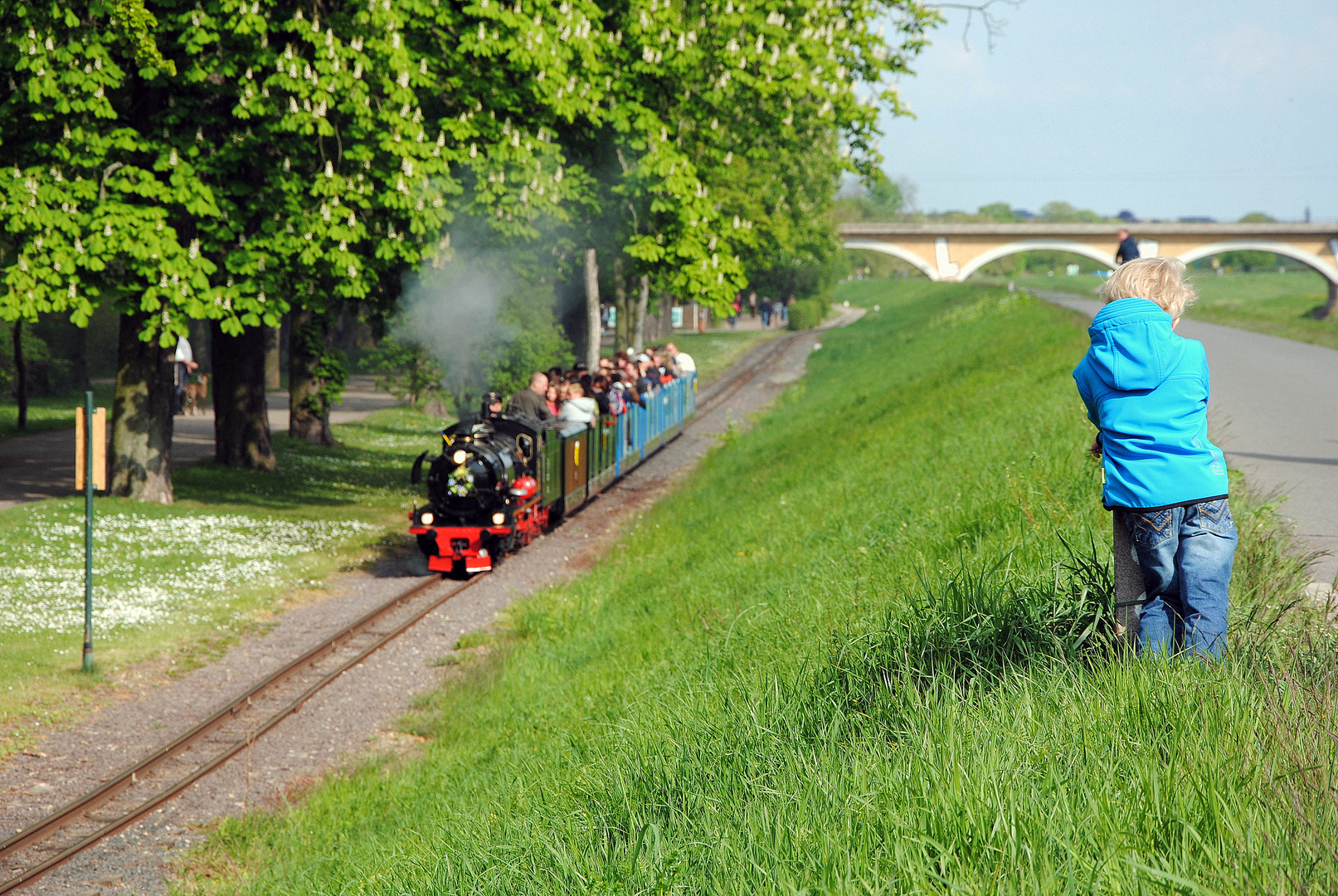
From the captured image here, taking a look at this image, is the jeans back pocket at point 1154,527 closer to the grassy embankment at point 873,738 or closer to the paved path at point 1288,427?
the grassy embankment at point 873,738

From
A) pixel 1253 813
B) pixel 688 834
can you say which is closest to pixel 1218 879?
pixel 1253 813

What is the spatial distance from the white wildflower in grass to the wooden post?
34.2 feet

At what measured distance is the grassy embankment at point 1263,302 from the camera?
34.1 metres

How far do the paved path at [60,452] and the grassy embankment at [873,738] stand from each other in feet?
37.1

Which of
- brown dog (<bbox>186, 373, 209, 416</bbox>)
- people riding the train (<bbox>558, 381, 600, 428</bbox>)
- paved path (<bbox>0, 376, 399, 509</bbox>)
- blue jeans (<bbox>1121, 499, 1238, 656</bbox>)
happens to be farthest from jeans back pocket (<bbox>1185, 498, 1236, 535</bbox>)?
brown dog (<bbox>186, 373, 209, 416</bbox>)

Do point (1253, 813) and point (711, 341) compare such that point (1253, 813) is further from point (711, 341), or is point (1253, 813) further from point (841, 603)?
point (711, 341)

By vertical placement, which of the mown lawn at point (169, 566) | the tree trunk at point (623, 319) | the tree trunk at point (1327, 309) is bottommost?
the mown lawn at point (169, 566)

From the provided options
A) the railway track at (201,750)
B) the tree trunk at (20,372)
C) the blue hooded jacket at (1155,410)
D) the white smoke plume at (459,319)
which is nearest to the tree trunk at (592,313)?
the white smoke plume at (459,319)

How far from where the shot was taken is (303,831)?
7031 millimetres

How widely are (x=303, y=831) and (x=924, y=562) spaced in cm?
431

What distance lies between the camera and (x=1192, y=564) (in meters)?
4.00

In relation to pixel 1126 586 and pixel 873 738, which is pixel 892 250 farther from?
pixel 873 738

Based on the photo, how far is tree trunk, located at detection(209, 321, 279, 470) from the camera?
67.6ft

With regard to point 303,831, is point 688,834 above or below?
above
